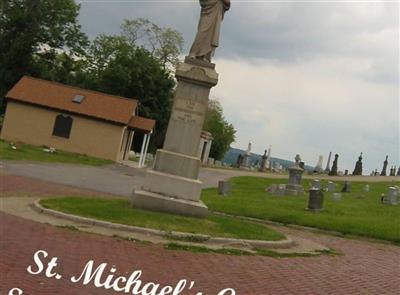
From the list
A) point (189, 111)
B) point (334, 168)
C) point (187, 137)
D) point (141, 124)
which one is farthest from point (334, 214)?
point (334, 168)

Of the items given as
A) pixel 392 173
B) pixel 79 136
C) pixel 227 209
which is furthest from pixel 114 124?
pixel 392 173

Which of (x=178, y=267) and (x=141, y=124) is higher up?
(x=141, y=124)

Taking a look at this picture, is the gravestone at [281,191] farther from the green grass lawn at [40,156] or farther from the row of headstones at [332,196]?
the green grass lawn at [40,156]

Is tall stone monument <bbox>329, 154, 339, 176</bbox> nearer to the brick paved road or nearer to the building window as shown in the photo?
the building window

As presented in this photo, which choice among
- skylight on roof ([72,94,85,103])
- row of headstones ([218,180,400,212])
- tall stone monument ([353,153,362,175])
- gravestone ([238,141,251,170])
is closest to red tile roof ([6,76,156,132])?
skylight on roof ([72,94,85,103])

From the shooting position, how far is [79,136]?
41.8 m

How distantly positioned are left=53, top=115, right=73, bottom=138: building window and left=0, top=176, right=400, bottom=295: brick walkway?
100 feet

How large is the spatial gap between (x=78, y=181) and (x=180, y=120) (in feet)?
39.3

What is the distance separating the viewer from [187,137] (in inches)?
556

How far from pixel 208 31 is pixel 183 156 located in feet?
10.4

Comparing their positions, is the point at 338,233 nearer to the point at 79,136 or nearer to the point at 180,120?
the point at 180,120

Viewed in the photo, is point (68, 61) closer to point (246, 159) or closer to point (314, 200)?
point (246, 159)

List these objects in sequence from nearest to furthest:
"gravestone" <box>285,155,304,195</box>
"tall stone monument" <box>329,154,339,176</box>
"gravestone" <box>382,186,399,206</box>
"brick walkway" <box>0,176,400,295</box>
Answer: "brick walkway" <box>0,176,400,295</box>, "gravestone" <box>382,186,399,206</box>, "gravestone" <box>285,155,304,195</box>, "tall stone monument" <box>329,154,339,176</box>

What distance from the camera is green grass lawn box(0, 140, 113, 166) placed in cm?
3199
